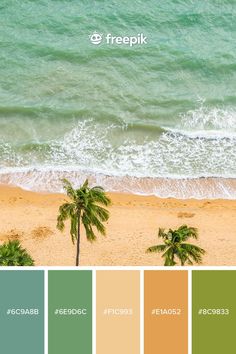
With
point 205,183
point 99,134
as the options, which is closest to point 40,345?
point 205,183

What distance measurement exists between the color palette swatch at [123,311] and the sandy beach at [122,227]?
15.9m

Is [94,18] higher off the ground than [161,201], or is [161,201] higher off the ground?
[94,18]

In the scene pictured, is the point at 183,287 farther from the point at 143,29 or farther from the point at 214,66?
the point at 143,29

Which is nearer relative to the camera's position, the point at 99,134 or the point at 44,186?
the point at 44,186

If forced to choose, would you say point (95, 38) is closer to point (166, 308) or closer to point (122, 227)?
point (122, 227)

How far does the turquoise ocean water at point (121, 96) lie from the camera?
39906mm

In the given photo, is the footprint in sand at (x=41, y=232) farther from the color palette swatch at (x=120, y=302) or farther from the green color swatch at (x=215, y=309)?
the green color swatch at (x=215, y=309)

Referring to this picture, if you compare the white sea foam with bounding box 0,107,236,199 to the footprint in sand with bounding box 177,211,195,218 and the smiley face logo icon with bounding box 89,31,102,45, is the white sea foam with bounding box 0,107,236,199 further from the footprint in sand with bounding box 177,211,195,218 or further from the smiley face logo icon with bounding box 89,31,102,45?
the smiley face logo icon with bounding box 89,31,102,45

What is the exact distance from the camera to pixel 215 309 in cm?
1616

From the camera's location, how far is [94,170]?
40031 millimetres

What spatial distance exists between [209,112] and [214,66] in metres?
5.93

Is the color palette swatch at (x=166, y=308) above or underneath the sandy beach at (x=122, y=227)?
underneath

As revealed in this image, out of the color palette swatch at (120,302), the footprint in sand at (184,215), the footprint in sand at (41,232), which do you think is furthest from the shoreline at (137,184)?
the color palette swatch at (120,302)

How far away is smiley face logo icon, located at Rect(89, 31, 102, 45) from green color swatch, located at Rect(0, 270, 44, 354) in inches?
1513
